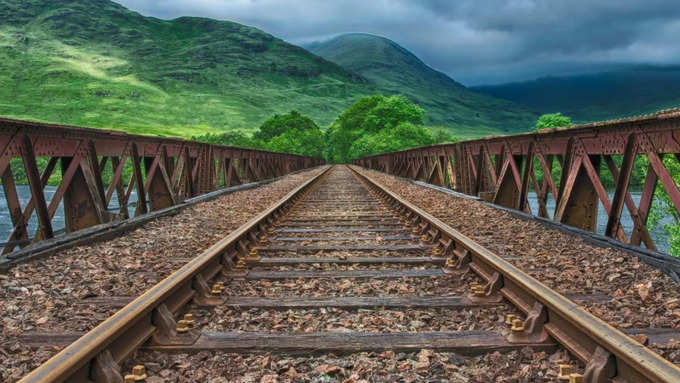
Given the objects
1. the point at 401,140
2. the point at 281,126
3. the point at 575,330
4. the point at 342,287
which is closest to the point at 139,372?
the point at 342,287

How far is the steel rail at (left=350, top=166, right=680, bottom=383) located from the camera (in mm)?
2227

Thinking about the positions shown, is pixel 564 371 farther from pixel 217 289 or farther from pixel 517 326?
pixel 217 289

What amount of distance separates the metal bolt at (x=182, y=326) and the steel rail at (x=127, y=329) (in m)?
0.15

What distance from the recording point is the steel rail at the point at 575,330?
2227mm

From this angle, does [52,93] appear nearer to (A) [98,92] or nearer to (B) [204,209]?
(A) [98,92]

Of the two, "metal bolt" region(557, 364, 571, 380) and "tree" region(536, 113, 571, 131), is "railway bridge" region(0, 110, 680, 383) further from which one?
"tree" region(536, 113, 571, 131)

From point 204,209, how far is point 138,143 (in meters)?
1.97

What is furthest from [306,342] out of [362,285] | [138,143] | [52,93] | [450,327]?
[52,93]

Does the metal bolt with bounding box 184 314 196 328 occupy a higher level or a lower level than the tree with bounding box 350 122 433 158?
lower

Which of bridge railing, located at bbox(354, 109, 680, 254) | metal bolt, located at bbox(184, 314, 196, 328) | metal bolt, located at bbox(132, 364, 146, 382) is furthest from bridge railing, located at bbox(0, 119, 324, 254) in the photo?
bridge railing, located at bbox(354, 109, 680, 254)

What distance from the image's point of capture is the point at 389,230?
7188mm

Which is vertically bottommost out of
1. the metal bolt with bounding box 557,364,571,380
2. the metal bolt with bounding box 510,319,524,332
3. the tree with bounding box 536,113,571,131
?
the metal bolt with bounding box 557,364,571,380

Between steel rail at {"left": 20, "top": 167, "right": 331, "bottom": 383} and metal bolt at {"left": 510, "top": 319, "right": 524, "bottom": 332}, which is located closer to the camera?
steel rail at {"left": 20, "top": 167, "right": 331, "bottom": 383}

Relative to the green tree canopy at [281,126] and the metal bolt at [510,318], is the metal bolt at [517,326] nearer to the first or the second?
the metal bolt at [510,318]
